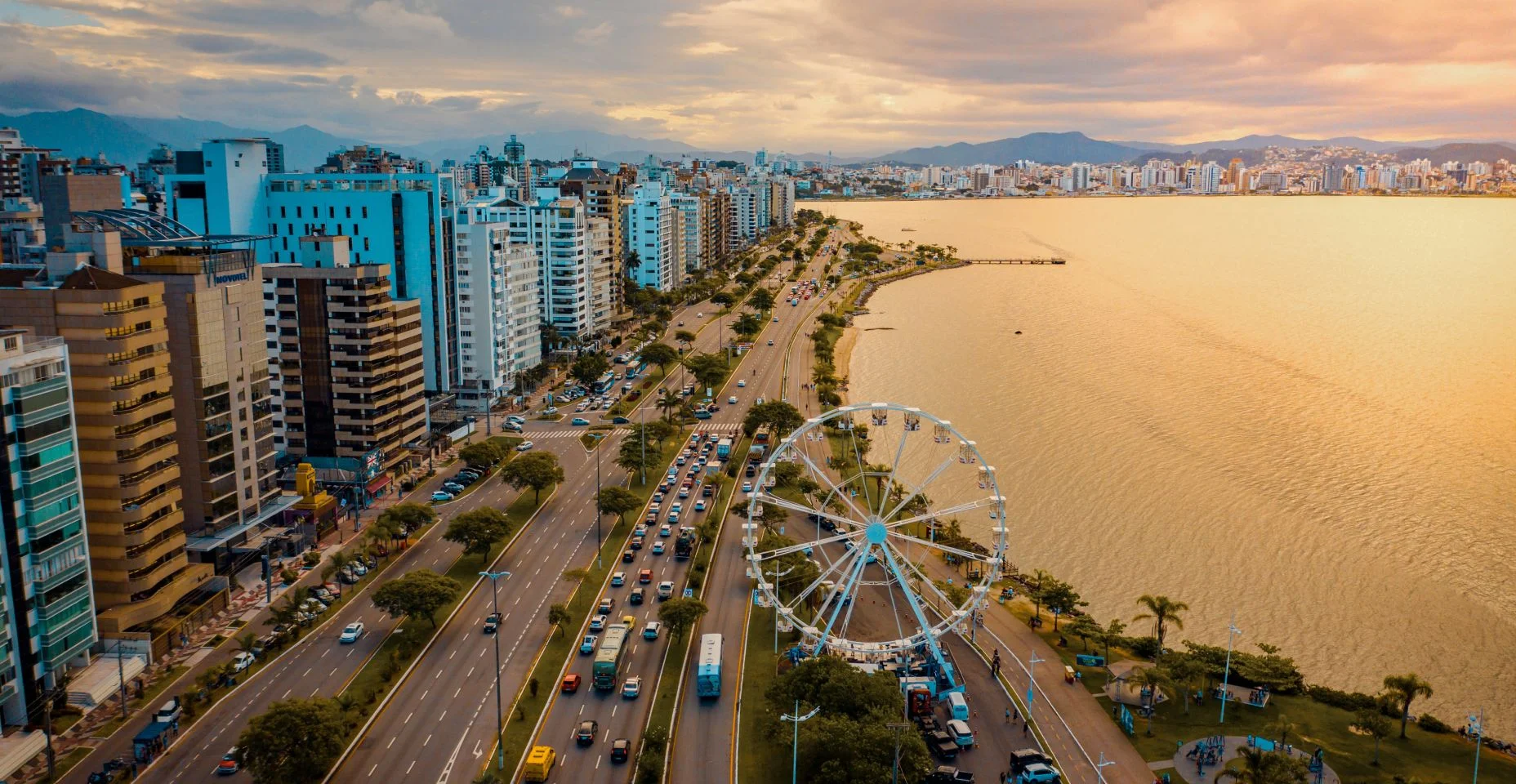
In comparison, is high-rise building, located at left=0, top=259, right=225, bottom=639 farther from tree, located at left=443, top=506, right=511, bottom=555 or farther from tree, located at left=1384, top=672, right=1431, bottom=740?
tree, located at left=1384, top=672, right=1431, bottom=740

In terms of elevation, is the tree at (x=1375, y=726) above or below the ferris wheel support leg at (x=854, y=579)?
below

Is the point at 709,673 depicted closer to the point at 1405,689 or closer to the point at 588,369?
the point at 1405,689

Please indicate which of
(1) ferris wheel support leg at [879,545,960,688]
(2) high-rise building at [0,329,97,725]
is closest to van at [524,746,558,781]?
(1) ferris wheel support leg at [879,545,960,688]

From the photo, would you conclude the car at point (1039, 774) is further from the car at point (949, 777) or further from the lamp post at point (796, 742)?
the lamp post at point (796, 742)

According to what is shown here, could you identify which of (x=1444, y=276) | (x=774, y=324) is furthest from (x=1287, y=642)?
(x=1444, y=276)

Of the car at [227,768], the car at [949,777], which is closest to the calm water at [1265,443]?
the car at [949,777]

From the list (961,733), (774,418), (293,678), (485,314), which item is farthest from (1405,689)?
(485,314)
